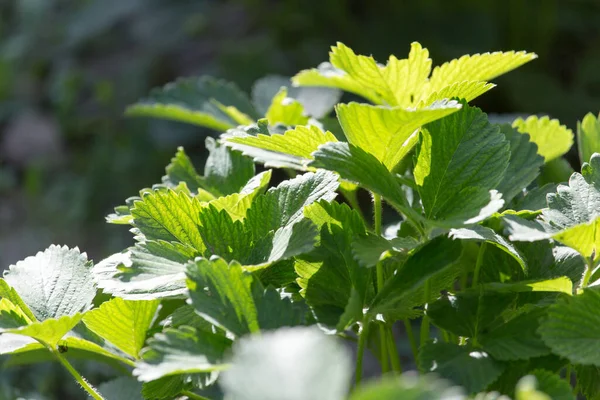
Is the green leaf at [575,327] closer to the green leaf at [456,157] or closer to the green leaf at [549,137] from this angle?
the green leaf at [456,157]

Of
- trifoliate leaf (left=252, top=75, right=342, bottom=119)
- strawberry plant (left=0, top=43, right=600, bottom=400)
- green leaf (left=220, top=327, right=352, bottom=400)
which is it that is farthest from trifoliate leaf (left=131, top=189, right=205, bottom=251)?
trifoliate leaf (left=252, top=75, right=342, bottom=119)

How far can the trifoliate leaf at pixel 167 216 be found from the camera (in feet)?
1.76

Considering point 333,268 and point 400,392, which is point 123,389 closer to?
point 333,268

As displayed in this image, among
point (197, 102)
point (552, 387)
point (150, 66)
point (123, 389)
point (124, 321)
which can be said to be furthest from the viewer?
point (150, 66)

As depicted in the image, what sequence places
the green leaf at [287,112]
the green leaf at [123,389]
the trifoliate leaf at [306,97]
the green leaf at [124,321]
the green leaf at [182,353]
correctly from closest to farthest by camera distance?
the green leaf at [182,353] < the green leaf at [124,321] < the green leaf at [123,389] < the green leaf at [287,112] < the trifoliate leaf at [306,97]

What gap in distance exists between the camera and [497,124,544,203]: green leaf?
2.01ft

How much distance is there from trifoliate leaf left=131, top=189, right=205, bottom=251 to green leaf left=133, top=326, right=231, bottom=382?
0.28 feet

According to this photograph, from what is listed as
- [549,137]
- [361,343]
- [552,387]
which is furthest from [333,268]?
[549,137]

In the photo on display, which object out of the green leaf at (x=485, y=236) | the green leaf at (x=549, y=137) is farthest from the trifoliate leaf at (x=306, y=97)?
the green leaf at (x=485, y=236)

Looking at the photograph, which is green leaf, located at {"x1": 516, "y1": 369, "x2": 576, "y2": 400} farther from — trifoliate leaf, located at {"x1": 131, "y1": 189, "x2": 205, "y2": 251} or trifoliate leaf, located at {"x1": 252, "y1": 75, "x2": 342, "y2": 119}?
trifoliate leaf, located at {"x1": 252, "y1": 75, "x2": 342, "y2": 119}

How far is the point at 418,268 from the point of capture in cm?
49

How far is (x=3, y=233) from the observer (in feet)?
6.72

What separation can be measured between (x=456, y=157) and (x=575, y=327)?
14cm

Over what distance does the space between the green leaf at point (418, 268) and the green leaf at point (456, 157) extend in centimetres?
3
